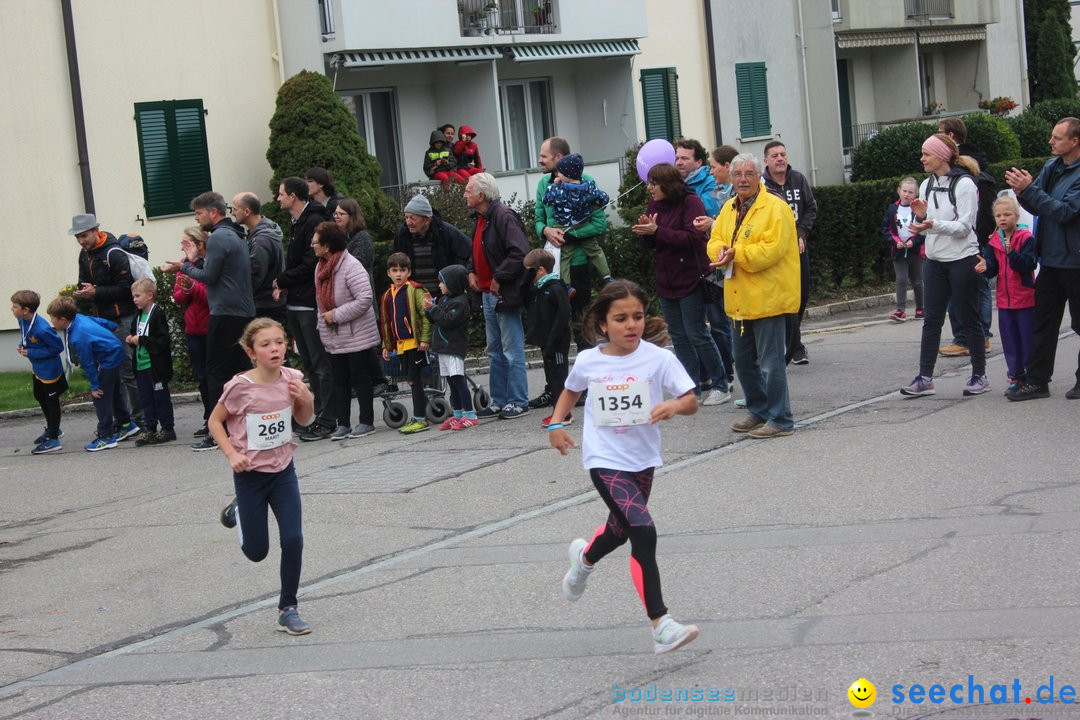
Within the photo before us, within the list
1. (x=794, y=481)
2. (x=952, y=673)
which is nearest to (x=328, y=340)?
(x=794, y=481)

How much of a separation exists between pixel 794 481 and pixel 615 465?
10.2 feet

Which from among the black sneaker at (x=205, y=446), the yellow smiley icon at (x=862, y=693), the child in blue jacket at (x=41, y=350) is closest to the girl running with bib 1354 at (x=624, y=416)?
the yellow smiley icon at (x=862, y=693)

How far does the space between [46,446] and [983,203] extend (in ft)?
29.7

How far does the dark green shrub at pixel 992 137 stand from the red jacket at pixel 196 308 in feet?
75.7

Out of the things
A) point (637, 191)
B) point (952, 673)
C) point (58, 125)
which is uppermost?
point (58, 125)

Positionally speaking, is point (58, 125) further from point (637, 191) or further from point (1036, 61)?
point (1036, 61)

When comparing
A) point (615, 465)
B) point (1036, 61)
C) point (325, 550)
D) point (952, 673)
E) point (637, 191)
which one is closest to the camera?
point (952, 673)

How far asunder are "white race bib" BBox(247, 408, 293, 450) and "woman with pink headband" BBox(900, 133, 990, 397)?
5.90m

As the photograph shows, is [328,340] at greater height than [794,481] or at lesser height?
greater

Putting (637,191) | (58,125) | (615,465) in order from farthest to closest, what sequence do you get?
(637,191), (58,125), (615,465)

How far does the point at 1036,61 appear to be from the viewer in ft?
145

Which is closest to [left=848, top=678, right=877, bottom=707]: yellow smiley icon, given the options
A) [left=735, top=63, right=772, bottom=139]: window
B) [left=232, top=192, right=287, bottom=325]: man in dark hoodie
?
[left=232, top=192, right=287, bottom=325]: man in dark hoodie

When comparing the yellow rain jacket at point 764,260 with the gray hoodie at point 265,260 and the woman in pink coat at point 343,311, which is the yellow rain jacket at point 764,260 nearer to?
the woman in pink coat at point 343,311

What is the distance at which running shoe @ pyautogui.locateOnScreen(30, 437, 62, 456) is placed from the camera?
13352 mm
